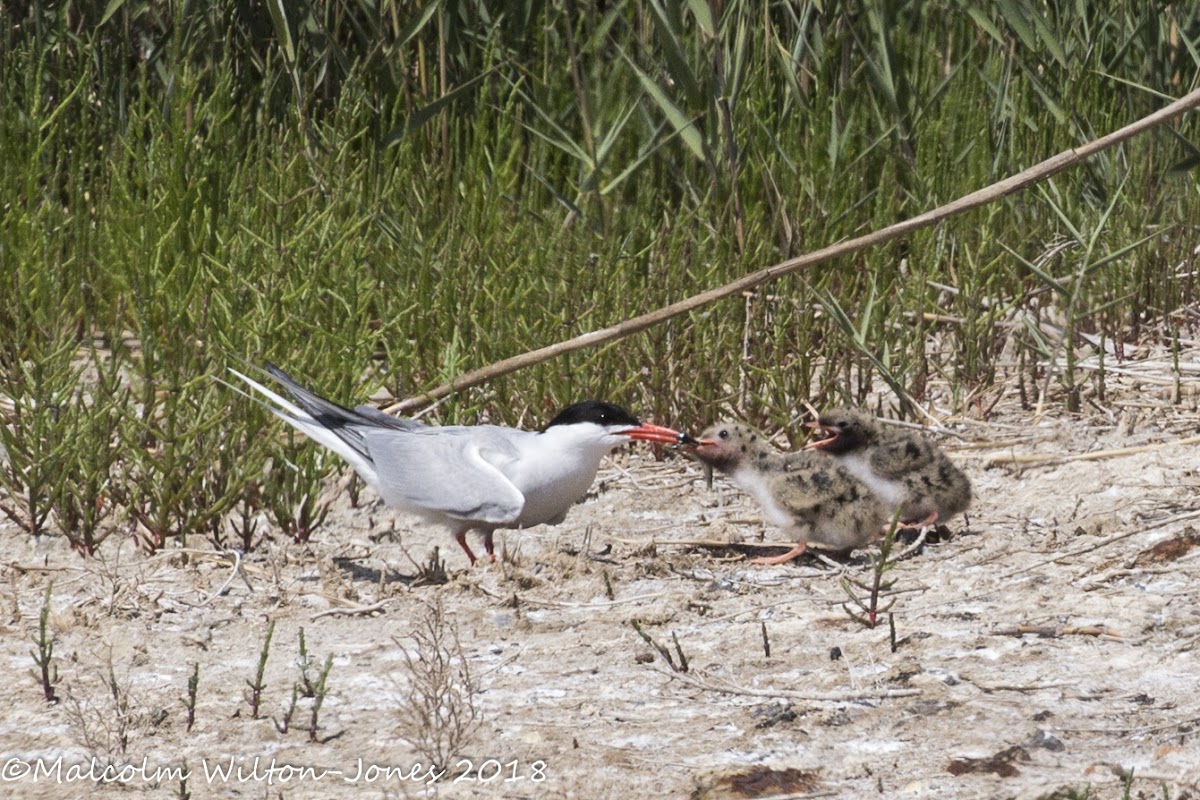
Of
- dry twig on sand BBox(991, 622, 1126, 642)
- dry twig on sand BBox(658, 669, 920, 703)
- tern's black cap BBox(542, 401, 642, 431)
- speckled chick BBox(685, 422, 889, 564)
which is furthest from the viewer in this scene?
tern's black cap BBox(542, 401, 642, 431)

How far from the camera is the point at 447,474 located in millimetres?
4500

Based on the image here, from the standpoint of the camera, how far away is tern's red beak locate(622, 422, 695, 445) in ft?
15.4

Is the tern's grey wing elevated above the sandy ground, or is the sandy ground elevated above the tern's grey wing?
the tern's grey wing

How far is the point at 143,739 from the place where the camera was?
3162 mm

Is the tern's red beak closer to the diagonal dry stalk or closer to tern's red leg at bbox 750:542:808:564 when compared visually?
the diagonal dry stalk

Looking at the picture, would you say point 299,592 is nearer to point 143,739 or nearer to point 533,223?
point 143,739

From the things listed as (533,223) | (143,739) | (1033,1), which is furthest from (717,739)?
(1033,1)

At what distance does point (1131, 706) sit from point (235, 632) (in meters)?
1.96

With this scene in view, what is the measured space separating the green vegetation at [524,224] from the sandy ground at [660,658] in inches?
17.8

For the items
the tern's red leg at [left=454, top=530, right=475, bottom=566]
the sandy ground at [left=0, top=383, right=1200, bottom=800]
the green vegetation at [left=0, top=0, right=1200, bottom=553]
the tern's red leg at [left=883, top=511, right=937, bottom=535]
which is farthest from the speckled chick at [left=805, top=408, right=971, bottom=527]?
the tern's red leg at [left=454, top=530, right=475, bottom=566]

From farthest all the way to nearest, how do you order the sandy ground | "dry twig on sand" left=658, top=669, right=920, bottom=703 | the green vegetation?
the green vegetation, "dry twig on sand" left=658, top=669, right=920, bottom=703, the sandy ground

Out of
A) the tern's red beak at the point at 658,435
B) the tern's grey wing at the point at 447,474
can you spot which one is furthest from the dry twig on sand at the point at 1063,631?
the tern's grey wing at the point at 447,474

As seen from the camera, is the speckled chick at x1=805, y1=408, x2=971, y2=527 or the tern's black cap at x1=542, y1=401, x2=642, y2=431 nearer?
the speckled chick at x1=805, y1=408, x2=971, y2=527

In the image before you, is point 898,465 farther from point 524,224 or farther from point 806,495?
point 524,224
